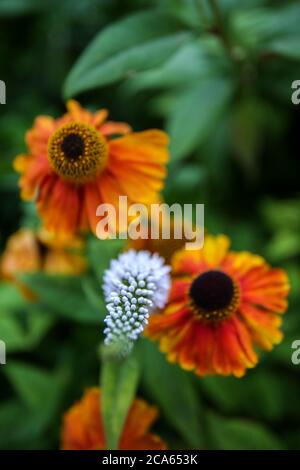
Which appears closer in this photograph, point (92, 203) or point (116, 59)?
point (92, 203)

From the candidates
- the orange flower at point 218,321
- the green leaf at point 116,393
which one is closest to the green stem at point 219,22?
the orange flower at point 218,321

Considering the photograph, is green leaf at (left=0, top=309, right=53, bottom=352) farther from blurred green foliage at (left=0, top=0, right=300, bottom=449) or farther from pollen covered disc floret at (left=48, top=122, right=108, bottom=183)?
pollen covered disc floret at (left=48, top=122, right=108, bottom=183)

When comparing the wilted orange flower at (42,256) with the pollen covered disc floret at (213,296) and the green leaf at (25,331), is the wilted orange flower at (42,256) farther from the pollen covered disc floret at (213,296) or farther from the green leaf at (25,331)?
the pollen covered disc floret at (213,296)

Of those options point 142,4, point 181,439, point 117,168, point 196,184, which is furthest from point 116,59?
point 142,4

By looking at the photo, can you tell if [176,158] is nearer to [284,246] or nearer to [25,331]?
[284,246]

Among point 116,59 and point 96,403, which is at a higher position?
point 116,59

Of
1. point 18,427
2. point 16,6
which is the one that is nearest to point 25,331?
point 18,427

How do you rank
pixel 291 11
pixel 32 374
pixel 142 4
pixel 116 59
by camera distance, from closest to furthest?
pixel 116 59 → pixel 32 374 → pixel 291 11 → pixel 142 4

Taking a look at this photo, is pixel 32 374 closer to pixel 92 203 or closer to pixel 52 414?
pixel 52 414
